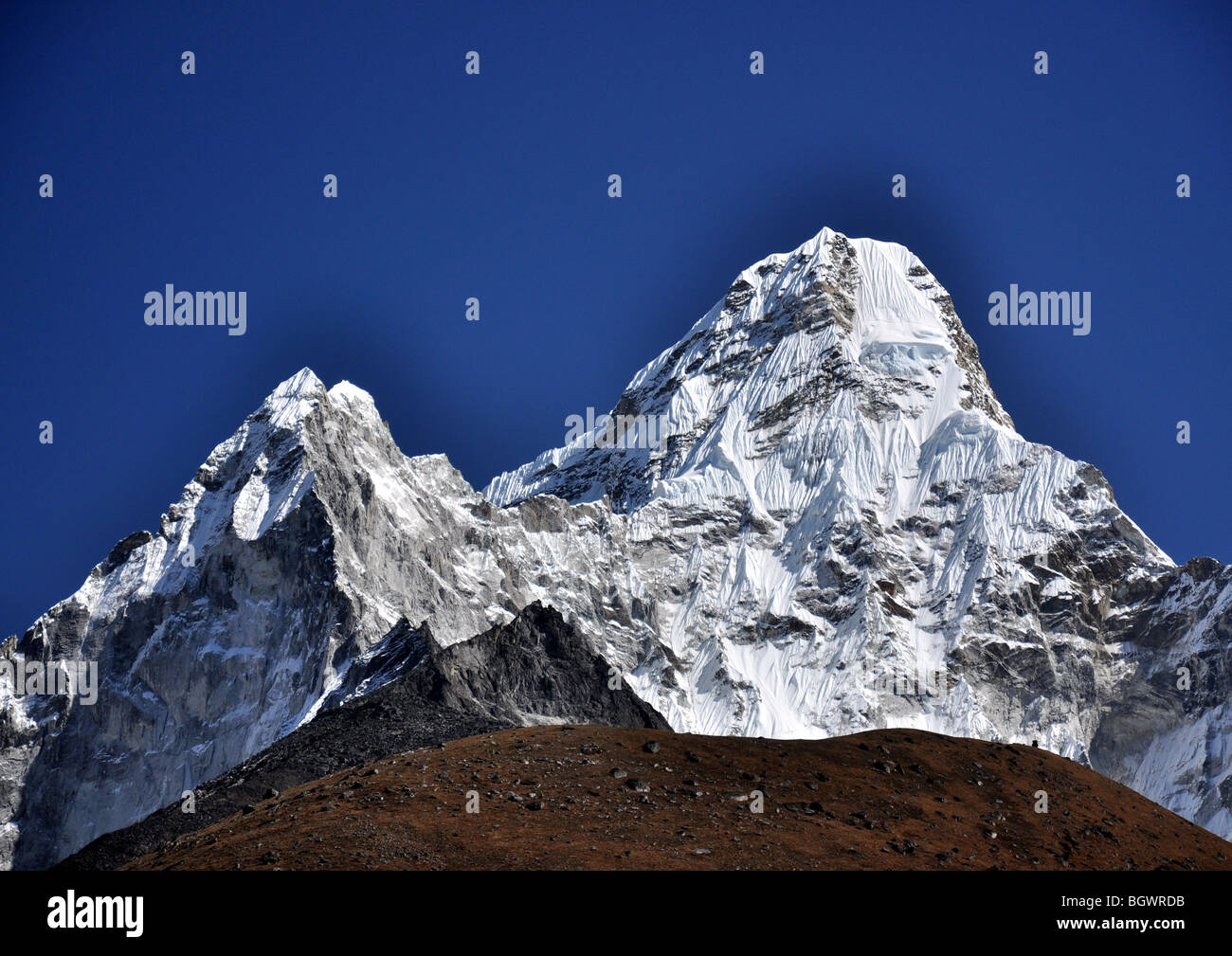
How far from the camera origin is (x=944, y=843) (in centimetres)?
8700

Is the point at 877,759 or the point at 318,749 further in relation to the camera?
the point at 318,749

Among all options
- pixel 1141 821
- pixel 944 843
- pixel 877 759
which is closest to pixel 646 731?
pixel 877 759
